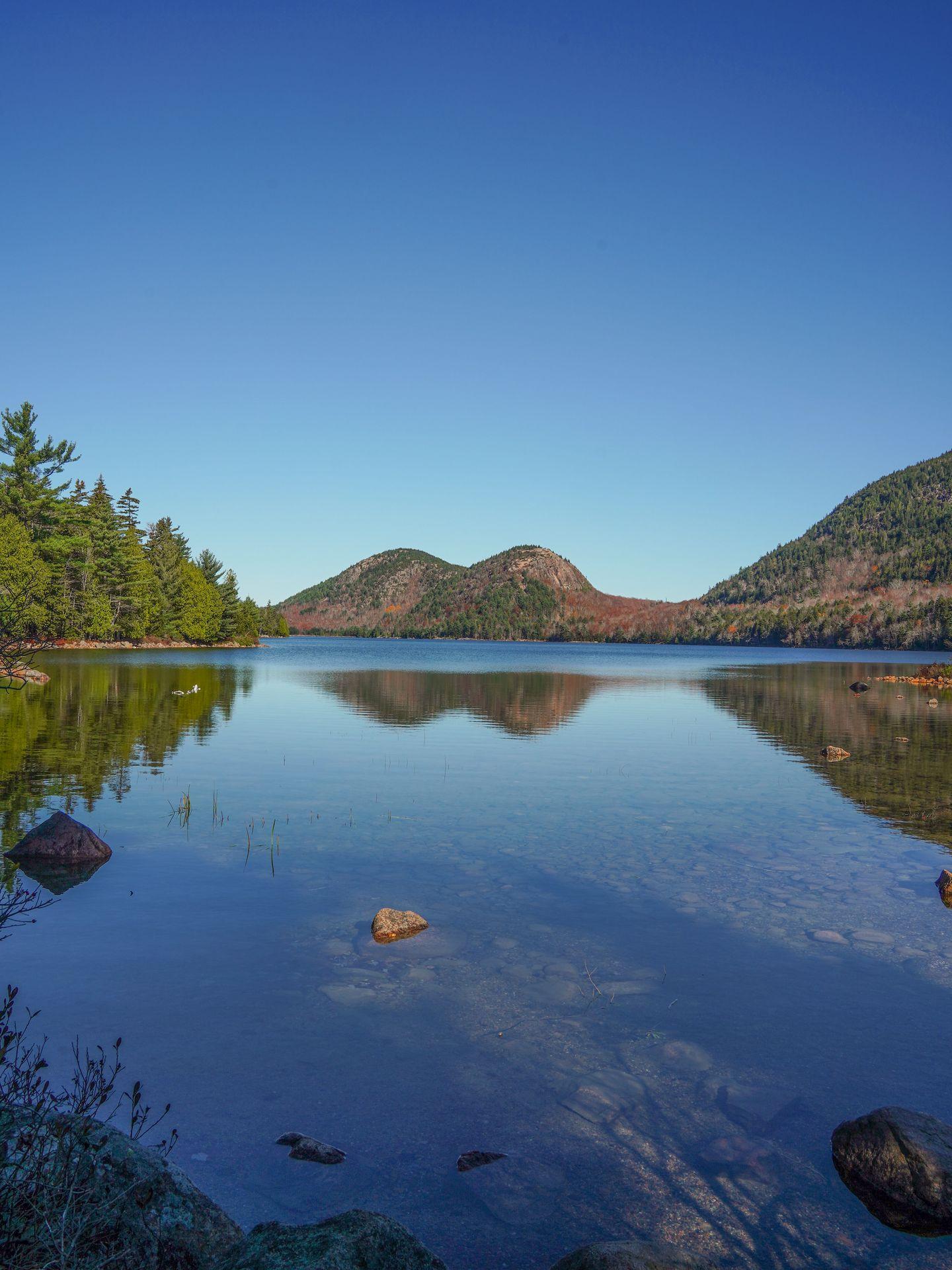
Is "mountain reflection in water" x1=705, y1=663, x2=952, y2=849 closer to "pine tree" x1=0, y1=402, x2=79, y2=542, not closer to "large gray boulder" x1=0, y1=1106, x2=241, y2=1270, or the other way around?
"large gray boulder" x1=0, y1=1106, x2=241, y2=1270

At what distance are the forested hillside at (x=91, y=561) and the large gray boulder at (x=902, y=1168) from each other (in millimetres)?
74174

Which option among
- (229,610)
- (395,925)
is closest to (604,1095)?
(395,925)

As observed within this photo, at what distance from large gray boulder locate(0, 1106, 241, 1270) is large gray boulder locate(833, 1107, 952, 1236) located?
4882mm

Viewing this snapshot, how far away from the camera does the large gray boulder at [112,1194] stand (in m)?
4.14

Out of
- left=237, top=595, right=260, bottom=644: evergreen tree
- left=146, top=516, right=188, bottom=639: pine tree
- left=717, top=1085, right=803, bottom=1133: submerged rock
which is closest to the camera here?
left=717, top=1085, right=803, bottom=1133: submerged rock

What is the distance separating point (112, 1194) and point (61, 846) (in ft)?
39.2

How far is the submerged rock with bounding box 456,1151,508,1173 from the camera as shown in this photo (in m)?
6.86

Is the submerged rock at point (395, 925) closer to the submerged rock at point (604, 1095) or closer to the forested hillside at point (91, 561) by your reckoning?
the submerged rock at point (604, 1095)

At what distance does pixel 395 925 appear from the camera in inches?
468

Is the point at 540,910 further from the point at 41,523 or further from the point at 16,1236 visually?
the point at 41,523

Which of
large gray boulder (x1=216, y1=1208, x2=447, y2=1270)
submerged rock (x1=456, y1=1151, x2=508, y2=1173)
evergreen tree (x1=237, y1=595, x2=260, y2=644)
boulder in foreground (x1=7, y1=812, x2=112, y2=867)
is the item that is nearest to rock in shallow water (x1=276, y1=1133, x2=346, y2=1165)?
submerged rock (x1=456, y1=1151, x2=508, y2=1173)

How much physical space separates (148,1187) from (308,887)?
9412 mm

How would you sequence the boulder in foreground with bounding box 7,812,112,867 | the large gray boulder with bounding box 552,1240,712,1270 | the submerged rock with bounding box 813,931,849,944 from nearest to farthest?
the large gray boulder with bounding box 552,1240,712,1270 < the submerged rock with bounding box 813,931,849,944 < the boulder in foreground with bounding box 7,812,112,867

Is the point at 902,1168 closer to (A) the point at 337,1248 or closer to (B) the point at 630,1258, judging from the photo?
(B) the point at 630,1258
